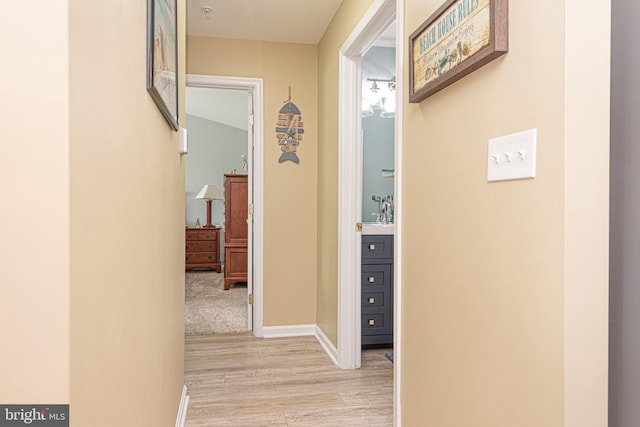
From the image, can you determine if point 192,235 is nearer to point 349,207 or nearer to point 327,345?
point 327,345

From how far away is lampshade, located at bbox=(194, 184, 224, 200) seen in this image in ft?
26.3

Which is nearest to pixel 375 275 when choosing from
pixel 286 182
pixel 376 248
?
pixel 376 248

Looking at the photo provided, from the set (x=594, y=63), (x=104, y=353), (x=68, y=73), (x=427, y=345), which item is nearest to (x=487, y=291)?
(x=427, y=345)

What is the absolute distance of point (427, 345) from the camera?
1.75m

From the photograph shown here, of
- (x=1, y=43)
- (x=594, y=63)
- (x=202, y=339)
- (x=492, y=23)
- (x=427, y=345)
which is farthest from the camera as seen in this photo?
(x=202, y=339)

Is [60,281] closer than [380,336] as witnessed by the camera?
Yes

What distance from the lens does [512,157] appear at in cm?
121

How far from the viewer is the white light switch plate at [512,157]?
3.75 feet

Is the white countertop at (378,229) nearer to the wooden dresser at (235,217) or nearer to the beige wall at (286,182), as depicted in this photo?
the beige wall at (286,182)

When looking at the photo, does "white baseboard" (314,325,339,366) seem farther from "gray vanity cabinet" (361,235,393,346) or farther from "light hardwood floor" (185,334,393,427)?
"gray vanity cabinet" (361,235,393,346)

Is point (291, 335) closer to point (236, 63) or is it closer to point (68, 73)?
point (236, 63)

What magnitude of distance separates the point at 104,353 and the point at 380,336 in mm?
2858

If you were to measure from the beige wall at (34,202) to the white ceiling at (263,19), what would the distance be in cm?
286

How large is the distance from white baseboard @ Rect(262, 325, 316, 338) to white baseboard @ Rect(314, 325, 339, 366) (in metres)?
0.08
